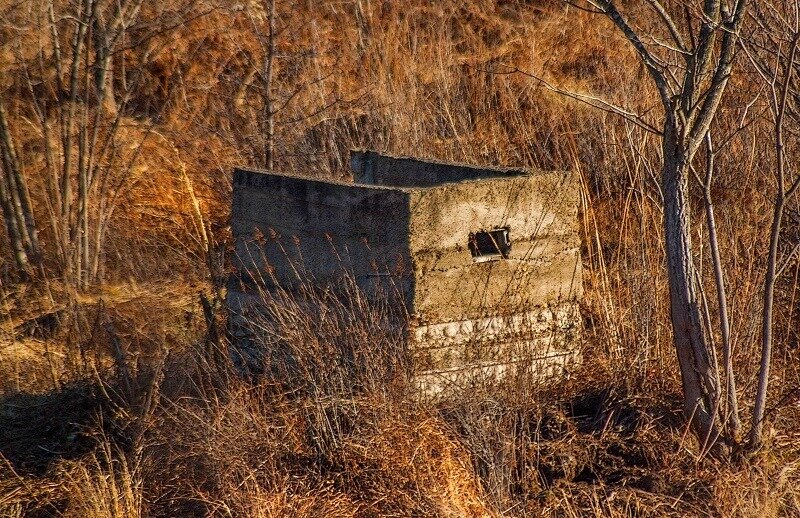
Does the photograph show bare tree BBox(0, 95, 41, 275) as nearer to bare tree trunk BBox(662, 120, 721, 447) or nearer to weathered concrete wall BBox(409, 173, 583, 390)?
weathered concrete wall BBox(409, 173, 583, 390)

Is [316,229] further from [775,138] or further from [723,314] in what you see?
[775,138]

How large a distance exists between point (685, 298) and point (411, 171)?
2.09m

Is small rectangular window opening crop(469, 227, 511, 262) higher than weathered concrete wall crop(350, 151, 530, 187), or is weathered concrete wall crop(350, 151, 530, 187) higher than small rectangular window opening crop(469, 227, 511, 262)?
weathered concrete wall crop(350, 151, 530, 187)

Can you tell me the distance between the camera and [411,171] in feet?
19.4

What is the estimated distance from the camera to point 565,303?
5.12 m

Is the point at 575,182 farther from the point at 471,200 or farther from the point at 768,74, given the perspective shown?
the point at 768,74

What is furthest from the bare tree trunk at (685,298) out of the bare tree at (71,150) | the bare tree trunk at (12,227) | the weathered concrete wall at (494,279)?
the bare tree trunk at (12,227)

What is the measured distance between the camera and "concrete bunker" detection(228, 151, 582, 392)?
4.77 m

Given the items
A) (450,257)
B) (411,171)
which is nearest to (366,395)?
(450,257)

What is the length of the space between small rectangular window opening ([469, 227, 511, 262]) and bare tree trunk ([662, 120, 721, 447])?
→ 85cm

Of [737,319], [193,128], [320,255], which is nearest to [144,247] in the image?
[193,128]

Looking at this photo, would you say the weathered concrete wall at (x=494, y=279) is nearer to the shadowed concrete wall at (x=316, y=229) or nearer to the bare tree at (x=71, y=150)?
the shadowed concrete wall at (x=316, y=229)

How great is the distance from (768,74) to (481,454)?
2.09m

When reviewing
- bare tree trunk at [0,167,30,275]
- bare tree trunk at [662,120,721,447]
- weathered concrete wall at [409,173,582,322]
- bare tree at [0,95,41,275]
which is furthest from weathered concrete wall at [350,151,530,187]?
bare tree trunk at [0,167,30,275]
